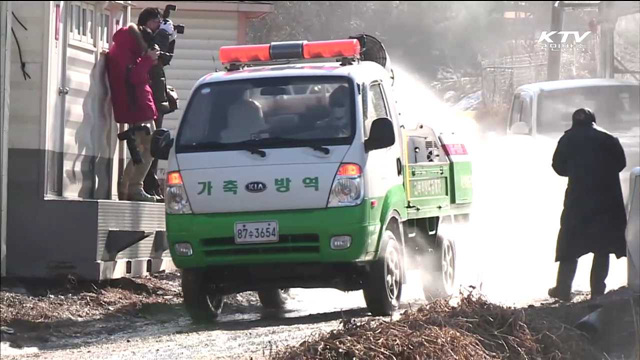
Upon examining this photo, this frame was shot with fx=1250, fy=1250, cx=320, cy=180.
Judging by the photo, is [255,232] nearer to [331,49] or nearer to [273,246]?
[273,246]

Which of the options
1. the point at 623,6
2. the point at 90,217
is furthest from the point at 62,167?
the point at 623,6

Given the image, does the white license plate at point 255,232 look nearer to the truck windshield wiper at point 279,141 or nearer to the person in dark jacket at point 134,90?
the truck windshield wiper at point 279,141

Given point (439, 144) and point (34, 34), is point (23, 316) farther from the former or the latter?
point (439, 144)

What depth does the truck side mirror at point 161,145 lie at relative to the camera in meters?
9.93

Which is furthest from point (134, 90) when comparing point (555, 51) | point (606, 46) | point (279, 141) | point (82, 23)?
point (555, 51)

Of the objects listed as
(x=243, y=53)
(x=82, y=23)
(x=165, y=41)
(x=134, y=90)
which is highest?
(x=82, y=23)

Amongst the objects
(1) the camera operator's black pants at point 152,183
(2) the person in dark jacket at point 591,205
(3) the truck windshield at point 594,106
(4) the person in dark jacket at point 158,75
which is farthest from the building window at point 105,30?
(3) the truck windshield at point 594,106

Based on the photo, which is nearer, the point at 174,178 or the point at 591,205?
the point at 174,178

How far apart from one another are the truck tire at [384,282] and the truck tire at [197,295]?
132 centimetres

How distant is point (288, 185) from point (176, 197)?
899 mm

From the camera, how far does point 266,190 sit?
375 inches

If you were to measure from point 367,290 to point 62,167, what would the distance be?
11.0 ft

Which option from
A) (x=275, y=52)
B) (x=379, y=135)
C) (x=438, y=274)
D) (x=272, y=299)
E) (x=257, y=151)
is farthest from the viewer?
(x=272, y=299)

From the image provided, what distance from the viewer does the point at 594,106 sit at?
1571 centimetres
